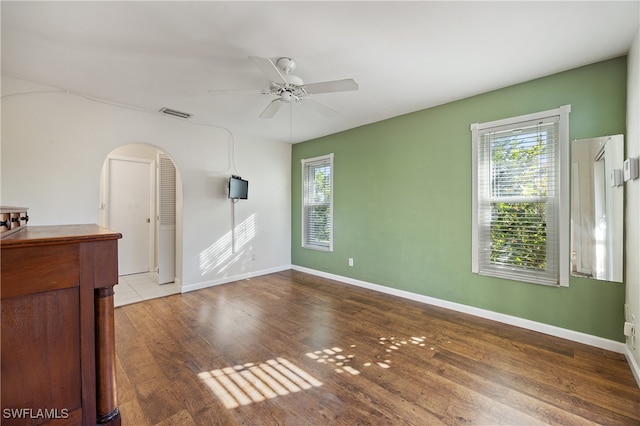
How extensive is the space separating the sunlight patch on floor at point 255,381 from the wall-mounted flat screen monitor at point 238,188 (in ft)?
9.45

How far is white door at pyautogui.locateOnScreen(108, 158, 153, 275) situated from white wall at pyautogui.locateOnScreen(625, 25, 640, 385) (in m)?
6.71

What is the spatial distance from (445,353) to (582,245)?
64.3 inches

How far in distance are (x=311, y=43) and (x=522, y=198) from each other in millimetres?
2648

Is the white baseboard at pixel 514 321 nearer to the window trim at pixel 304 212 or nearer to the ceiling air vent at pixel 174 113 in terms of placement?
the window trim at pixel 304 212

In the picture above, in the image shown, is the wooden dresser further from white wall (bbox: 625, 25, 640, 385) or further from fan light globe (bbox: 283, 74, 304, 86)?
white wall (bbox: 625, 25, 640, 385)

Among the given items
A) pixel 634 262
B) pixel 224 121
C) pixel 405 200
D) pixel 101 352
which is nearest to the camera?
pixel 101 352

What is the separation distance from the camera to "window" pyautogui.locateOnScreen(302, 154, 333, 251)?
16.2 ft

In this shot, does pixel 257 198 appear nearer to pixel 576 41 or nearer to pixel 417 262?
pixel 417 262

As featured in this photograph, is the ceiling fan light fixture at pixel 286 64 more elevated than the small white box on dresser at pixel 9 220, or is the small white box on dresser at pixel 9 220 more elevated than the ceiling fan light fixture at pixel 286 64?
the ceiling fan light fixture at pixel 286 64

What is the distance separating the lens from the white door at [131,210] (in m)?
5.01

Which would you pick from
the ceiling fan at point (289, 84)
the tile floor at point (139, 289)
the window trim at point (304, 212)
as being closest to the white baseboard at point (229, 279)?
the tile floor at point (139, 289)

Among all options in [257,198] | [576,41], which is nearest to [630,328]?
[576,41]

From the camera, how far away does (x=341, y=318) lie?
313 centimetres

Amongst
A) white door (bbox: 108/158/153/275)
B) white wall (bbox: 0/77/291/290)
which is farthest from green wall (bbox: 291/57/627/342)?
white door (bbox: 108/158/153/275)
